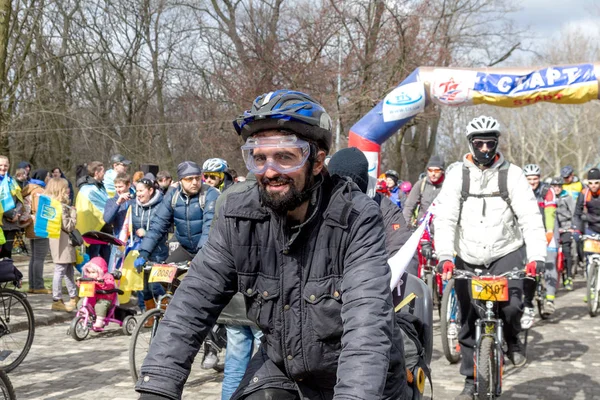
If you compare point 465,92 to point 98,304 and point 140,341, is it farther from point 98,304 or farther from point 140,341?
point 140,341

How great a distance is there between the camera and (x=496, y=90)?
49.1 feet

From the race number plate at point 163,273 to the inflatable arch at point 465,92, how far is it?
7.81 meters

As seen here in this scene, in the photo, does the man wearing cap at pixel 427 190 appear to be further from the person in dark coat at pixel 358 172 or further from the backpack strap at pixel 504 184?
the person in dark coat at pixel 358 172

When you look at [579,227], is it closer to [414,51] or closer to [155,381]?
[155,381]

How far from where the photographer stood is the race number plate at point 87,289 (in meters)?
9.21

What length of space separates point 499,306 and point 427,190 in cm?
563

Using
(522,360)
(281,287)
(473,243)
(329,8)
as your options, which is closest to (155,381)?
(281,287)

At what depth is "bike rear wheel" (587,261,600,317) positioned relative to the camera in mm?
11453

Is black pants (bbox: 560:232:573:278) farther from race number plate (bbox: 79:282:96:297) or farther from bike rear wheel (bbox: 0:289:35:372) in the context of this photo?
bike rear wheel (bbox: 0:289:35:372)

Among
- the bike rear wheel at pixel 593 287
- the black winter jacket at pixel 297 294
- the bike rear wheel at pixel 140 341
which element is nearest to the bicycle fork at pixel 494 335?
the bike rear wheel at pixel 140 341

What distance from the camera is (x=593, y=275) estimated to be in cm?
1163

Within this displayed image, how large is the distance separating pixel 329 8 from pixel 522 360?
1851cm

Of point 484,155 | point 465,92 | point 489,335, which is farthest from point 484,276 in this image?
point 465,92

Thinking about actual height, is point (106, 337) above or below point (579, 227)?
below
